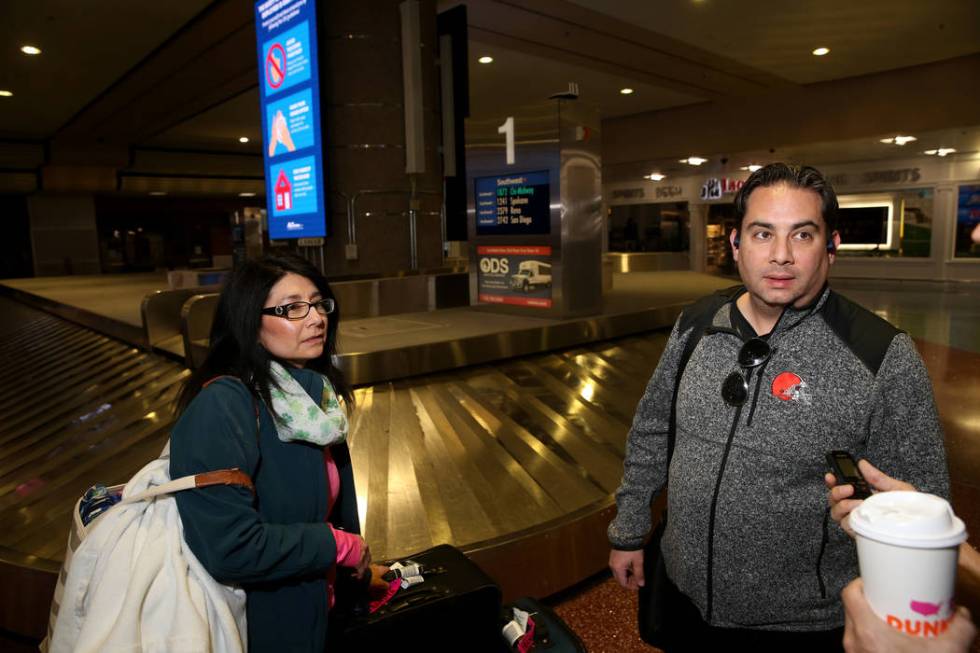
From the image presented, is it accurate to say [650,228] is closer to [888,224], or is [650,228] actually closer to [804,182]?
[888,224]

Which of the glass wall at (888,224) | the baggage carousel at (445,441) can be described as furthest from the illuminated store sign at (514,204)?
the glass wall at (888,224)

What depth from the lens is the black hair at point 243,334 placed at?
1534 millimetres

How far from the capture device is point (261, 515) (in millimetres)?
A: 1447

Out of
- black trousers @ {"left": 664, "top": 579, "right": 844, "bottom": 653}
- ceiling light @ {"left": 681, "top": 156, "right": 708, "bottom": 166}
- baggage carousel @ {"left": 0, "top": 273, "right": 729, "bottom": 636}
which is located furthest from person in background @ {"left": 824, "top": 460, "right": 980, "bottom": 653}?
ceiling light @ {"left": 681, "top": 156, "right": 708, "bottom": 166}

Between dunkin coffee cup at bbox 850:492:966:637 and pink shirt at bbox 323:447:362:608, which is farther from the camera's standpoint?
pink shirt at bbox 323:447:362:608

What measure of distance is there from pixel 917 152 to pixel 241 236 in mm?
18084

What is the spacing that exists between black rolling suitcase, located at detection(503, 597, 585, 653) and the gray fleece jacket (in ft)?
1.94

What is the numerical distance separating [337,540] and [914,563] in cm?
118

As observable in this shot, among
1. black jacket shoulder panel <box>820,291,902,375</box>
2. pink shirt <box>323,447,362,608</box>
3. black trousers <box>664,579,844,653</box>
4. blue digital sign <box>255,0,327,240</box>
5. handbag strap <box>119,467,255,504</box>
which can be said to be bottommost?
black trousers <box>664,579,844,653</box>

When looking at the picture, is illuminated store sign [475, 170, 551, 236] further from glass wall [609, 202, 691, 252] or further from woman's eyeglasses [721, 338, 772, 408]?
glass wall [609, 202, 691, 252]

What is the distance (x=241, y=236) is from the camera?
17891 mm

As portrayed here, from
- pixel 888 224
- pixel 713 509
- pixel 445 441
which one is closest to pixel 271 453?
pixel 713 509

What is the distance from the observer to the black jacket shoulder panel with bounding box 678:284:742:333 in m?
1.57

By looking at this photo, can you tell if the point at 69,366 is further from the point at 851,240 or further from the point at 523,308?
the point at 851,240
